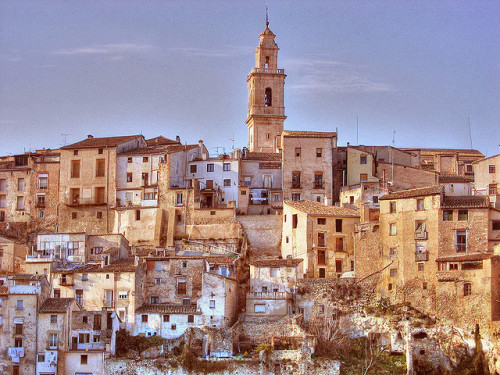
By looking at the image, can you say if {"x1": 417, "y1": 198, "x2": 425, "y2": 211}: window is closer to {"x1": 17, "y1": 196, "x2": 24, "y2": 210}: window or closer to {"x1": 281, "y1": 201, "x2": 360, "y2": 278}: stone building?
{"x1": 281, "y1": 201, "x2": 360, "y2": 278}: stone building

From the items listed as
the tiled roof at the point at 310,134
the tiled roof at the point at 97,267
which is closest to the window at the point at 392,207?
the tiled roof at the point at 310,134

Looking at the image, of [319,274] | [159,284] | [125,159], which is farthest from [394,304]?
[125,159]

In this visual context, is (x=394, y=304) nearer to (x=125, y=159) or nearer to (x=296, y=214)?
(x=296, y=214)

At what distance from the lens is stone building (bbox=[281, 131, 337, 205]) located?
7669cm

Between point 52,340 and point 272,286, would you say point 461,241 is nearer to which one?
point 272,286

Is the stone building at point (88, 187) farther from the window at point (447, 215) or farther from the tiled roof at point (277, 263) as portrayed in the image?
the window at point (447, 215)

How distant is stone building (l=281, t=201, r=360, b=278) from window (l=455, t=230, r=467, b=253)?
827 centimetres

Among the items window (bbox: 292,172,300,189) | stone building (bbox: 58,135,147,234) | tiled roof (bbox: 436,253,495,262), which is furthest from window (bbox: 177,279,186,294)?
window (bbox: 292,172,300,189)

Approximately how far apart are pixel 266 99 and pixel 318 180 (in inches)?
505

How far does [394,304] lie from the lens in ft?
204

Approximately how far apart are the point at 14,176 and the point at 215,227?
17.7m

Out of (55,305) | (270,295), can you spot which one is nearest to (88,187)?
(55,305)

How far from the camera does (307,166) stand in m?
77.0

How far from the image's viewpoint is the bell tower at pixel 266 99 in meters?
85.4
